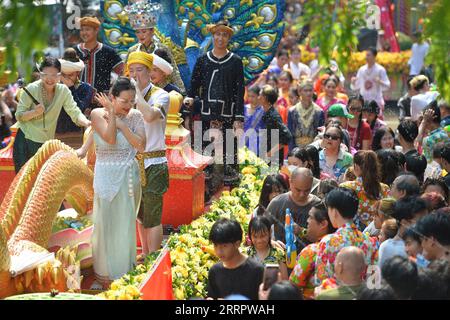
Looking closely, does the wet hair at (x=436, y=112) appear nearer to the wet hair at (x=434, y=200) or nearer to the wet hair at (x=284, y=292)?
the wet hair at (x=434, y=200)

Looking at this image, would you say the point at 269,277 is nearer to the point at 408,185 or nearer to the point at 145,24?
the point at 408,185

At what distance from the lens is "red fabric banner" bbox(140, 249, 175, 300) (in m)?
5.98

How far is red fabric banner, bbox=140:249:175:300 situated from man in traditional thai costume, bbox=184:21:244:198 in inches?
155

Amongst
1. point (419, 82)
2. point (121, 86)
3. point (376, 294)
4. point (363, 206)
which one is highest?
point (121, 86)

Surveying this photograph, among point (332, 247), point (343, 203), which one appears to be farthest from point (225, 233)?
point (343, 203)

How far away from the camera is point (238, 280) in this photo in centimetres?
575

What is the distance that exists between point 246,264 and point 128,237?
6.58 ft

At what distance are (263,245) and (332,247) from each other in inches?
29.1

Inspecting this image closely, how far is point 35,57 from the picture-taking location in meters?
4.55

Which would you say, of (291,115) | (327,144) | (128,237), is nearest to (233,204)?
(327,144)

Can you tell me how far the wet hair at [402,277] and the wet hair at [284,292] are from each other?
0.52m

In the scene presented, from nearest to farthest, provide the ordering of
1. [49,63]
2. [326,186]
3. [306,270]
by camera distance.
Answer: [306,270] → [326,186] → [49,63]

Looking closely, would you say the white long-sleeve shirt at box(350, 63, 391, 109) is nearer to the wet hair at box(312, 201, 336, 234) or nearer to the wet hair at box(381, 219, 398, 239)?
the wet hair at box(312, 201, 336, 234)

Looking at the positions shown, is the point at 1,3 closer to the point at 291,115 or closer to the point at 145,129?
the point at 145,129
